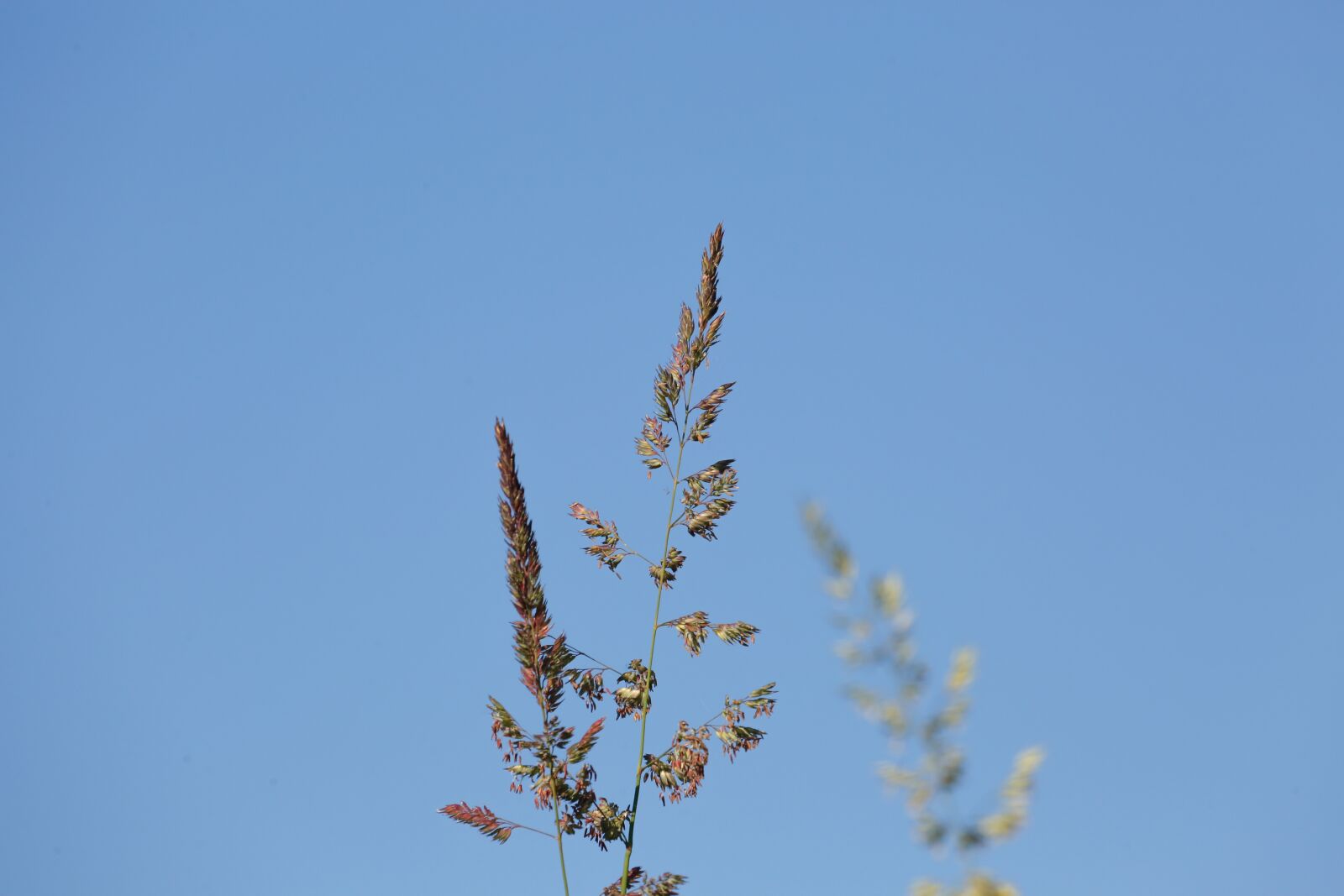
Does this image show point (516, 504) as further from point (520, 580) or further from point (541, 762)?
point (541, 762)

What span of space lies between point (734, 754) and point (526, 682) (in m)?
1.34

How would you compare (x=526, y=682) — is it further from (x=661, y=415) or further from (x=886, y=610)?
(x=886, y=610)

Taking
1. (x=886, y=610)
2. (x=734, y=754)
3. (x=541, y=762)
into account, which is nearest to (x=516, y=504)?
(x=541, y=762)

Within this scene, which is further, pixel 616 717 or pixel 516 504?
pixel 616 717

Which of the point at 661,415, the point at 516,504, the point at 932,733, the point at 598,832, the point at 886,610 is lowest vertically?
the point at 932,733

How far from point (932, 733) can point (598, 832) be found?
343 centimetres

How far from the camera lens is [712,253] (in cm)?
641

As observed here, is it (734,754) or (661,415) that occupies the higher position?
(661,415)

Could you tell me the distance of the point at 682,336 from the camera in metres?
6.32

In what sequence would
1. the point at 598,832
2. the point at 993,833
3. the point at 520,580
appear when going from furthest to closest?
the point at 598,832
the point at 520,580
the point at 993,833

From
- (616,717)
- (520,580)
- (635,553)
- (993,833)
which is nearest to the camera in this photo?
(993,833)

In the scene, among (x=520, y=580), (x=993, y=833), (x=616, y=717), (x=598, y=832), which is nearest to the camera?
(x=993, y=833)

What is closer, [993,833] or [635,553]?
[993,833]

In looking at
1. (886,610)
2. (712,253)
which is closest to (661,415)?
(712,253)
